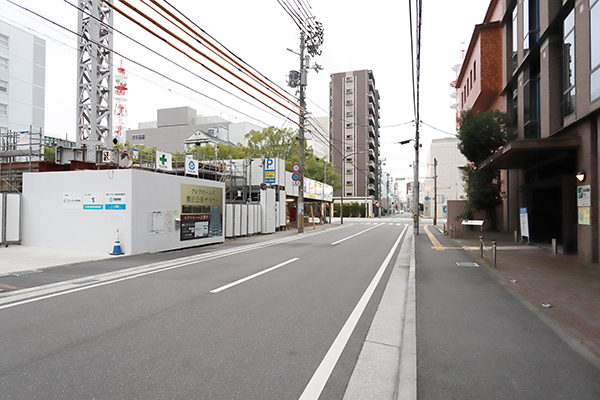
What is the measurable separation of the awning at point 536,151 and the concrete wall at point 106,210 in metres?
13.6

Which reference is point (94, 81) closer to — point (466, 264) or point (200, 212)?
point (200, 212)

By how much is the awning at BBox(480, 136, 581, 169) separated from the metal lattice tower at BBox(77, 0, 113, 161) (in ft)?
60.3

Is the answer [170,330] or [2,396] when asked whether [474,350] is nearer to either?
[170,330]

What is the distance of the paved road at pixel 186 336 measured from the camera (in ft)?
11.7

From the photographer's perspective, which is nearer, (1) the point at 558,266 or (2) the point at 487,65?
(1) the point at 558,266

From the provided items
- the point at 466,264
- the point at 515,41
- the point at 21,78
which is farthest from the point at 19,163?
the point at 21,78

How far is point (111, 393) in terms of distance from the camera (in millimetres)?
3393

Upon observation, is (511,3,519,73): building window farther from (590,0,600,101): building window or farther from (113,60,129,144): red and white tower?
(113,60,129,144): red and white tower

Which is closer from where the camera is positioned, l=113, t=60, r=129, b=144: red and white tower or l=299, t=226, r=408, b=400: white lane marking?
l=299, t=226, r=408, b=400: white lane marking

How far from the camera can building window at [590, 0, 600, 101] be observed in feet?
34.9

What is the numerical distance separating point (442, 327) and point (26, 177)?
16977 mm

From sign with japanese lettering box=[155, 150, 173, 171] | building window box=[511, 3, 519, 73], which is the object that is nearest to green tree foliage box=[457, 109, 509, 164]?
building window box=[511, 3, 519, 73]

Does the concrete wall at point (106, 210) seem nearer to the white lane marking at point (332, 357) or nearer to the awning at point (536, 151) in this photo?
the white lane marking at point (332, 357)

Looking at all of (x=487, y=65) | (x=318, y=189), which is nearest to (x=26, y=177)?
(x=487, y=65)
